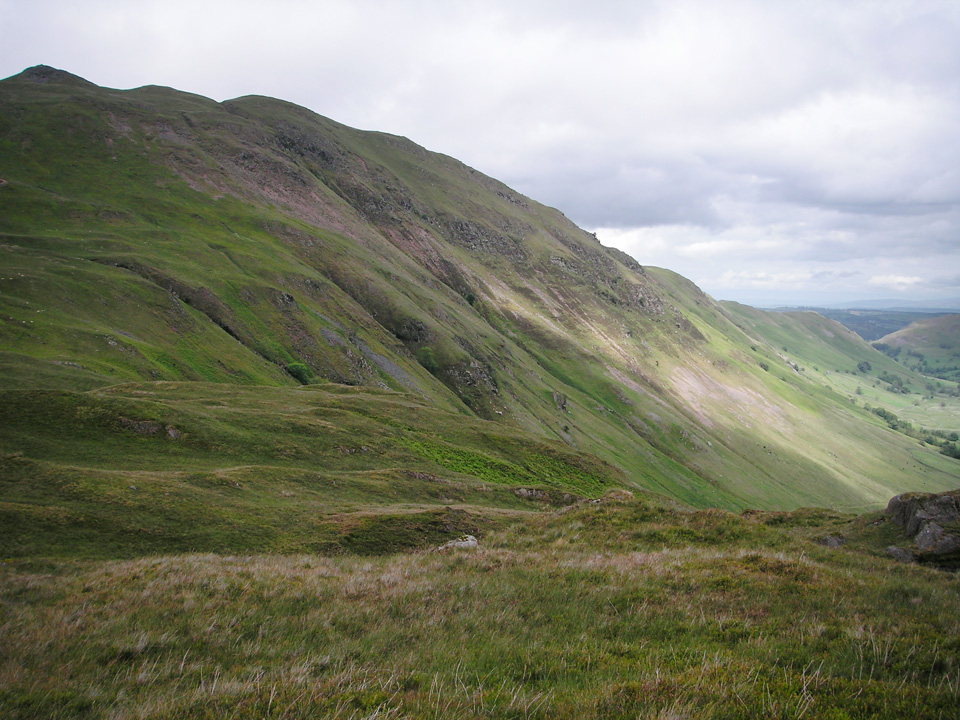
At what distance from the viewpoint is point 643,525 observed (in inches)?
847

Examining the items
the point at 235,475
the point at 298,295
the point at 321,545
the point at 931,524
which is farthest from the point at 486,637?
the point at 298,295

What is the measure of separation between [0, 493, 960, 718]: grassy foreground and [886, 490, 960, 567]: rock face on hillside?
2981 millimetres

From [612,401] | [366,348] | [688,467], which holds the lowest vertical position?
[688,467]

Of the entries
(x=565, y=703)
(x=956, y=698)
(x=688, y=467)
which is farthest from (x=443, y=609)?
(x=688, y=467)

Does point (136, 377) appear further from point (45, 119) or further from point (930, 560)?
point (45, 119)

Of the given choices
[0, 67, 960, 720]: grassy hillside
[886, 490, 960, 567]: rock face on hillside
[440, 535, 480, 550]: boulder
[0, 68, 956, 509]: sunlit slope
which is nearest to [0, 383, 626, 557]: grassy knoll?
[0, 67, 960, 720]: grassy hillside

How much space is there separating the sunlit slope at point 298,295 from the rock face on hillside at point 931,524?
1519 inches

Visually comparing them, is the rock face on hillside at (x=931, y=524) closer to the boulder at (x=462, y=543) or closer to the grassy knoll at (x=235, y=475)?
the boulder at (x=462, y=543)

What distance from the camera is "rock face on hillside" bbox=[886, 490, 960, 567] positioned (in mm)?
16531

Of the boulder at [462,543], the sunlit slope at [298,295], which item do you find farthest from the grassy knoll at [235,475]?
the sunlit slope at [298,295]

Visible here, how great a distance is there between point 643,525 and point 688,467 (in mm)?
128147

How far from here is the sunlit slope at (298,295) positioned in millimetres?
58812

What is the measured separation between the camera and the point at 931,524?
59.0 ft

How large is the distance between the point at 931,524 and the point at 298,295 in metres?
82.2
